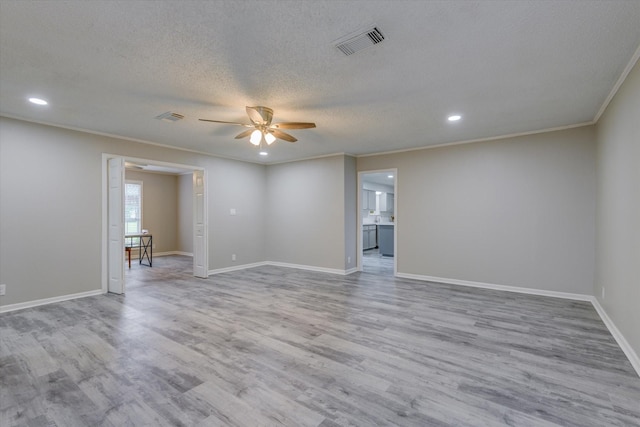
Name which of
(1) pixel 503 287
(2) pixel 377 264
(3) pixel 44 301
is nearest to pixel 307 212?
(2) pixel 377 264

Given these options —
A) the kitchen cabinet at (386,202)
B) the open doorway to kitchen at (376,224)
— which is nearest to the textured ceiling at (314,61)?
the open doorway to kitchen at (376,224)

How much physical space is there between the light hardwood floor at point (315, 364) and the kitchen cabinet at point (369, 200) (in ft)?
20.1

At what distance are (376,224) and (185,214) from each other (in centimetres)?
623

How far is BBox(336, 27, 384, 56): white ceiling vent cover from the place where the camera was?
2.08m

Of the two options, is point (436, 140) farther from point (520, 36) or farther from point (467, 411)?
point (467, 411)

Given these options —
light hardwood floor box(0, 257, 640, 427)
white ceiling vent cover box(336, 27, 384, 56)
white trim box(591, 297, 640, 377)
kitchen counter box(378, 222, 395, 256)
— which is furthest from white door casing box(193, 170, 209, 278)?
white trim box(591, 297, 640, 377)

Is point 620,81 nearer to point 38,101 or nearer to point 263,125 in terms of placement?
point 263,125

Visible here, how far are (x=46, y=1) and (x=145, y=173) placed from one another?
7.80 meters

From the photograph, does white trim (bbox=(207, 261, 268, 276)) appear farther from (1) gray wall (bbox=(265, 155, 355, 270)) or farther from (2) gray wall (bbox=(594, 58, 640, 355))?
(2) gray wall (bbox=(594, 58, 640, 355))

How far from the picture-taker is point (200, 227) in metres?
6.06

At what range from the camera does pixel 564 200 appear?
4387 mm

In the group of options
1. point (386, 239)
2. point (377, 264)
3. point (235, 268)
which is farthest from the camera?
point (386, 239)

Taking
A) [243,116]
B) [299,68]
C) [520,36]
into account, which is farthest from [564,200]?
[243,116]

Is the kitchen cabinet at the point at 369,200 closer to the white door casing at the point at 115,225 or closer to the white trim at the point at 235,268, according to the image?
the white trim at the point at 235,268
